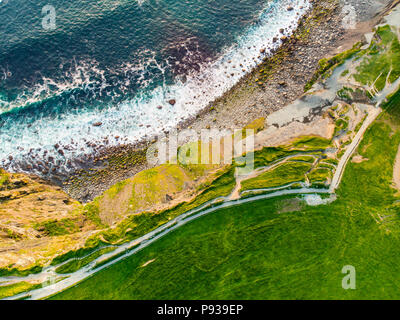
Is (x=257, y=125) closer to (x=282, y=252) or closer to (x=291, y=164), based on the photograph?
(x=291, y=164)

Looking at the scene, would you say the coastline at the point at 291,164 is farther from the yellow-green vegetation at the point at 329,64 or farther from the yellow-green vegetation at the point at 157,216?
the yellow-green vegetation at the point at 329,64

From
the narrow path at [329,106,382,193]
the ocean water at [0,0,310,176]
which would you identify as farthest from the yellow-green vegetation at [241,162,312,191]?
the ocean water at [0,0,310,176]

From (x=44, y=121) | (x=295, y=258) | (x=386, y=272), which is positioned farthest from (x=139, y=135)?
(x=386, y=272)

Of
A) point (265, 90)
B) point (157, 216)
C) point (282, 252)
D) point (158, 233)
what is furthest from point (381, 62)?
point (158, 233)

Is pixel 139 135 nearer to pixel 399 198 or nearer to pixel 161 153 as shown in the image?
pixel 161 153

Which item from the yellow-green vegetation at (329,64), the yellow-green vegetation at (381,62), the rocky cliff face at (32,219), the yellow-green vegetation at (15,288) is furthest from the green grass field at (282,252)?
the yellow-green vegetation at (329,64)

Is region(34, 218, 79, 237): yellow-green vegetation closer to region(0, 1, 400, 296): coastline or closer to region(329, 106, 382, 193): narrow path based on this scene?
region(0, 1, 400, 296): coastline
